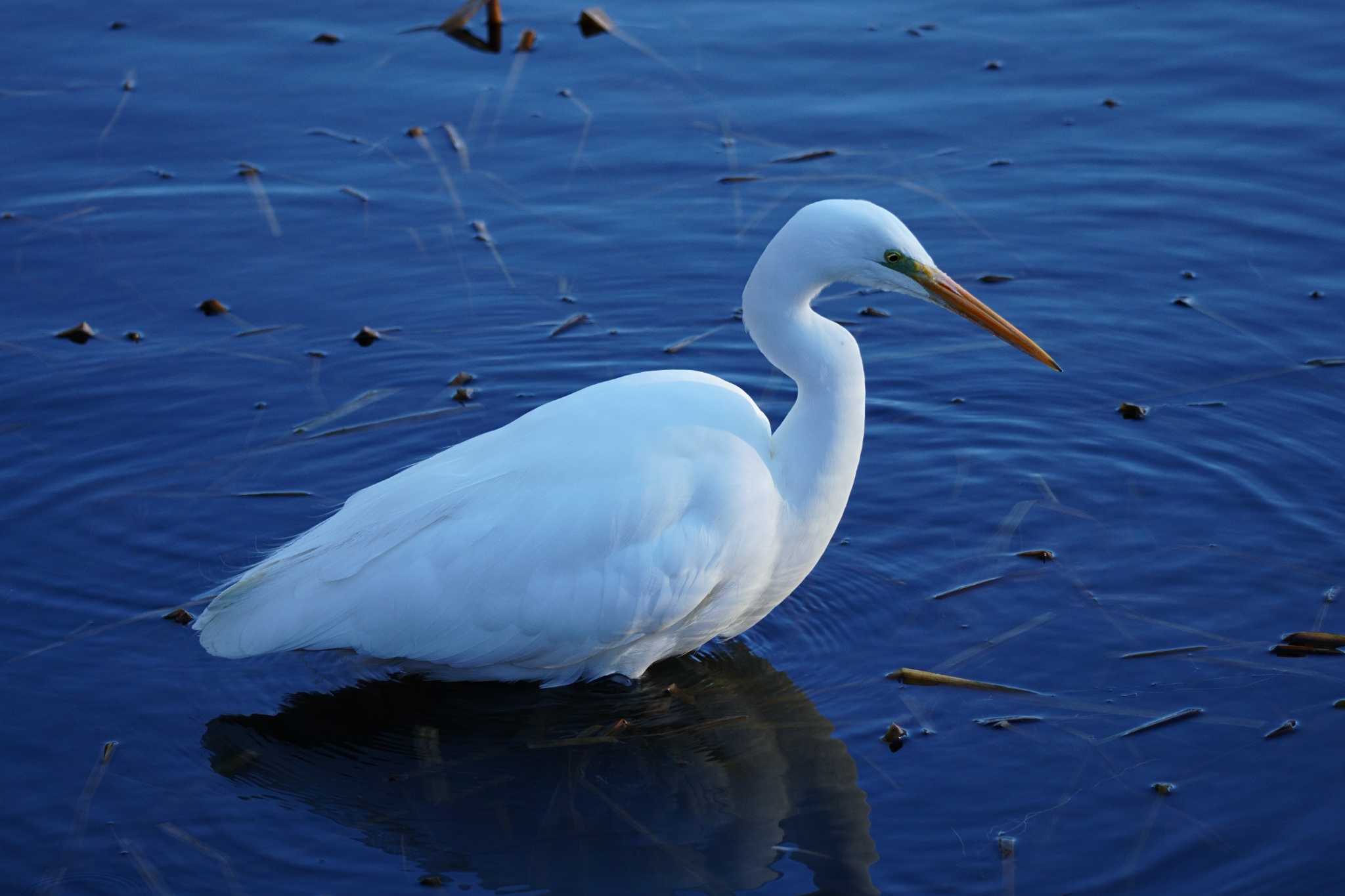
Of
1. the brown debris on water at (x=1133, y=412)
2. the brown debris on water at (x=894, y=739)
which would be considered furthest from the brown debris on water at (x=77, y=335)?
the brown debris on water at (x=1133, y=412)

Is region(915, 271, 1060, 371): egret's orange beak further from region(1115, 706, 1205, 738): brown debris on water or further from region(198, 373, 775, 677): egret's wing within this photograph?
region(1115, 706, 1205, 738): brown debris on water

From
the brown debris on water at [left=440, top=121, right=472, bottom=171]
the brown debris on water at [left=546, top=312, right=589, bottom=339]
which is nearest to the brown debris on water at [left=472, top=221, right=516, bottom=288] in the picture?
the brown debris on water at [left=546, top=312, right=589, bottom=339]

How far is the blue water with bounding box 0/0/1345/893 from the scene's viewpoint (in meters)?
4.11

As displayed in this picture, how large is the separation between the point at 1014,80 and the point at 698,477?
15.4 feet

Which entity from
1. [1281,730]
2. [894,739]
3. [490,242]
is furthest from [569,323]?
[1281,730]

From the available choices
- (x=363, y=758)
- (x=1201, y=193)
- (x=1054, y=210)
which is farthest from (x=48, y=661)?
(x=1201, y=193)

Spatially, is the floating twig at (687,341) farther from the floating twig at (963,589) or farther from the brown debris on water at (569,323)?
the floating twig at (963,589)

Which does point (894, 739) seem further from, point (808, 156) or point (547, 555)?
point (808, 156)

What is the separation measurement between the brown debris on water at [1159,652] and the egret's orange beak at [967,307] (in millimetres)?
876

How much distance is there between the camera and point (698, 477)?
4.45 metres

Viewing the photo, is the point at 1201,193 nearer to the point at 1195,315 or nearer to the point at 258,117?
the point at 1195,315

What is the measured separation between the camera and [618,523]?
4398 mm

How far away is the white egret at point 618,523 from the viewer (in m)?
4.40

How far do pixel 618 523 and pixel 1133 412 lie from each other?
7.85 ft
